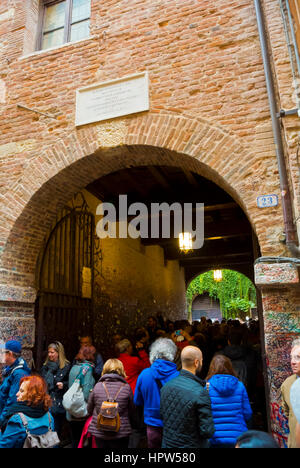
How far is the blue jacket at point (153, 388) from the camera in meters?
2.95

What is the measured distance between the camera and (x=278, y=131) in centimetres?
374

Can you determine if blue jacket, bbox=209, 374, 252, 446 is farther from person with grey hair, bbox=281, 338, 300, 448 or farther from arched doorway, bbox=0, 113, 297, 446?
arched doorway, bbox=0, 113, 297, 446

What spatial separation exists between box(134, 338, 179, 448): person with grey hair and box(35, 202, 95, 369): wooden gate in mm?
2576

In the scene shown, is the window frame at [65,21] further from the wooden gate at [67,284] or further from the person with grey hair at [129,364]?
the person with grey hair at [129,364]

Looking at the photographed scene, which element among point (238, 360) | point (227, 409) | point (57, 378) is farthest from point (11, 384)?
point (238, 360)

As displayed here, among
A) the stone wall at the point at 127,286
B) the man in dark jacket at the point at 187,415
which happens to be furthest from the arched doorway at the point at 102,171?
the stone wall at the point at 127,286

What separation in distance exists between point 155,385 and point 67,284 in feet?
11.4

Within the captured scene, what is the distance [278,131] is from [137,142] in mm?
1687

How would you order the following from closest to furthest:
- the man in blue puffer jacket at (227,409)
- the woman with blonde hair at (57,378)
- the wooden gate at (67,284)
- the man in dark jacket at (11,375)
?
the man in blue puffer jacket at (227,409) → the man in dark jacket at (11,375) → the woman with blonde hair at (57,378) → the wooden gate at (67,284)

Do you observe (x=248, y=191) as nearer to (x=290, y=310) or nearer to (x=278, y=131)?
(x=278, y=131)

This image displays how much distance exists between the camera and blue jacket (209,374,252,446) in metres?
2.50

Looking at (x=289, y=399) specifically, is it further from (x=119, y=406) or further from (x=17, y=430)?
(x=17, y=430)

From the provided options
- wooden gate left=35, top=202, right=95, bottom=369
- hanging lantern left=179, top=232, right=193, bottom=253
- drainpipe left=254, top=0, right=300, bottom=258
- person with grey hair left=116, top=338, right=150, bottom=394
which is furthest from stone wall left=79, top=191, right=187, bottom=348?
drainpipe left=254, top=0, right=300, bottom=258

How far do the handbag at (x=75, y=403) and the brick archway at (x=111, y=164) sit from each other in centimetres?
201
